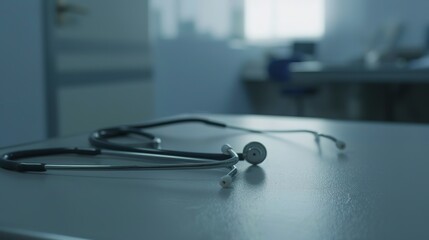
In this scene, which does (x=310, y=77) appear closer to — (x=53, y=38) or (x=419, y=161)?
(x=53, y=38)

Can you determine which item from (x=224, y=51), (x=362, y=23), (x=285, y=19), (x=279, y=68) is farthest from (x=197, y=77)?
(x=362, y=23)

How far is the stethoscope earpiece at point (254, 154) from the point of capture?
564 mm

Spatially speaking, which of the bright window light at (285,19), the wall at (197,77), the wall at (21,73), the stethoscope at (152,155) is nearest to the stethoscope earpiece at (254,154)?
the stethoscope at (152,155)

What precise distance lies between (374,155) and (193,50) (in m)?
3.54

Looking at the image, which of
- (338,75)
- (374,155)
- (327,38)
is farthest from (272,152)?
(327,38)

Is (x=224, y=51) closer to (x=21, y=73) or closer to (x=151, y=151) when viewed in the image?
(x=21, y=73)

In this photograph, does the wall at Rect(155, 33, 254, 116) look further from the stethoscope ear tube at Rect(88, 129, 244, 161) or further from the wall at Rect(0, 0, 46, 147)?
the stethoscope ear tube at Rect(88, 129, 244, 161)

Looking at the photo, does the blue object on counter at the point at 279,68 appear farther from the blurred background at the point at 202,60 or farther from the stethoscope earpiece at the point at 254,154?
the stethoscope earpiece at the point at 254,154

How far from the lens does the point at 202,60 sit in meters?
4.33

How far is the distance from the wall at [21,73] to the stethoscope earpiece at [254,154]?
1406mm

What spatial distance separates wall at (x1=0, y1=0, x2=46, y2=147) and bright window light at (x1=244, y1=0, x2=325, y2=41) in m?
3.63

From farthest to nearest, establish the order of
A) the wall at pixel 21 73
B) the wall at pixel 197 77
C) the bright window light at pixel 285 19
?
the bright window light at pixel 285 19 < the wall at pixel 197 77 < the wall at pixel 21 73

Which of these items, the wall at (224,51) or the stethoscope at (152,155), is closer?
the stethoscope at (152,155)

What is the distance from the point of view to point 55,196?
0.43m
